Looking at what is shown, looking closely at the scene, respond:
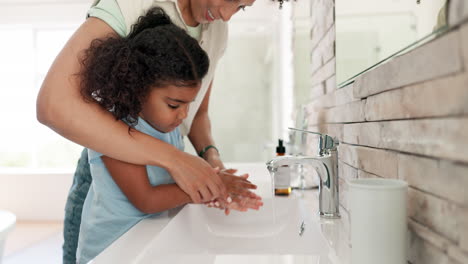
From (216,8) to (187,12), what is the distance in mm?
135

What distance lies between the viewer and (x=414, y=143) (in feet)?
1.77

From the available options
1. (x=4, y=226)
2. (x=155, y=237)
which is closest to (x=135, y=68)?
(x=155, y=237)

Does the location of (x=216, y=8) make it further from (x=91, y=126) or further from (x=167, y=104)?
(x=91, y=126)

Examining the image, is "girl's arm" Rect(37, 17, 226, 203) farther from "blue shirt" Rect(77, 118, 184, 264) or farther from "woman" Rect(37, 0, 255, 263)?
"blue shirt" Rect(77, 118, 184, 264)

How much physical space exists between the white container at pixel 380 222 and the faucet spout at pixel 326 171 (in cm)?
39

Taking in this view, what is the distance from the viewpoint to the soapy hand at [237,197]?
93 centimetres

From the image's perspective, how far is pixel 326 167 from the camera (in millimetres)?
908

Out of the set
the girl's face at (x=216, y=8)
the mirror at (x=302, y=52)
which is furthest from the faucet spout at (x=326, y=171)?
the mirror at (x=302, y=52)

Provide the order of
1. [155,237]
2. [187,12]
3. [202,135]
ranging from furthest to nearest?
[202,135] < [187,12] < [155,237]

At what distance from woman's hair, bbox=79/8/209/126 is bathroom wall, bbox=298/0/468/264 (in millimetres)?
405

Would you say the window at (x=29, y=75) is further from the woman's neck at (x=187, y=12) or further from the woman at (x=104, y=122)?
the woman at (x=104, y=122)

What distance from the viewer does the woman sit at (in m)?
0.79

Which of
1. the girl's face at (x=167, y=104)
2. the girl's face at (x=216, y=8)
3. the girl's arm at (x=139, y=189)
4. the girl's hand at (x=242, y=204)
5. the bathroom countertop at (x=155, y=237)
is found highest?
the girl's face at (x=216, y=8)

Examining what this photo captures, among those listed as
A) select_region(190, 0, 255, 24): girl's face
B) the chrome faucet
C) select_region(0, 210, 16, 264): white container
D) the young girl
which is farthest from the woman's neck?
select_region(0, 210, 16, 264): white container
